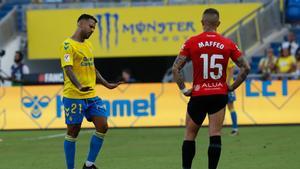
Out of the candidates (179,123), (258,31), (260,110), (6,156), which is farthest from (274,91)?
(6,156)

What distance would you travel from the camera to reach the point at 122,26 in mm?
28203

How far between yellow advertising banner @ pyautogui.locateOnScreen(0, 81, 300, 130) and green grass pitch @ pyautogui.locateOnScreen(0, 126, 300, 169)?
79cm

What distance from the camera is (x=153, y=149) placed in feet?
52.1

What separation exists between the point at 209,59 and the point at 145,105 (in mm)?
11503

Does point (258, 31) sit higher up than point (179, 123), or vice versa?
point (258, 31)

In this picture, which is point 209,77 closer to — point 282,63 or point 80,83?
point 80,83

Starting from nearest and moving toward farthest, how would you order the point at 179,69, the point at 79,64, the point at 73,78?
the point at 179,69 < the point at 73,78 < the point at 79,64

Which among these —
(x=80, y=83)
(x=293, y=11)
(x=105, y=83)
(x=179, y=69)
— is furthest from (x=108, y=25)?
(x=179, y=69)

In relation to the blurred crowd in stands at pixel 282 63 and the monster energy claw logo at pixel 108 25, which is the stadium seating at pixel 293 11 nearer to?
the blurred crowd in stands at pixel 282 63

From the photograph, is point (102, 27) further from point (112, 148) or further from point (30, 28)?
point (112, 148)

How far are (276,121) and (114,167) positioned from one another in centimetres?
974

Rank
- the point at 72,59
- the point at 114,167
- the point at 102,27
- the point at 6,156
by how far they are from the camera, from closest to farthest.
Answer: the point at 72,59 → the point at 114,167 → the point at 6,156 → the point at 102,27

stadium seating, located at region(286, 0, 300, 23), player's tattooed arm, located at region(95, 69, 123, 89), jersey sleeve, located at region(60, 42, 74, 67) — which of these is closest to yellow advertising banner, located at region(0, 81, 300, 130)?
stadium seating, located at region(286, 0, 300, 23)

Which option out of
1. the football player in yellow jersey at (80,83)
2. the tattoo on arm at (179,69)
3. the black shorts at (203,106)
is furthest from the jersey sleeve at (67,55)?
the black shorts at (203,106)
